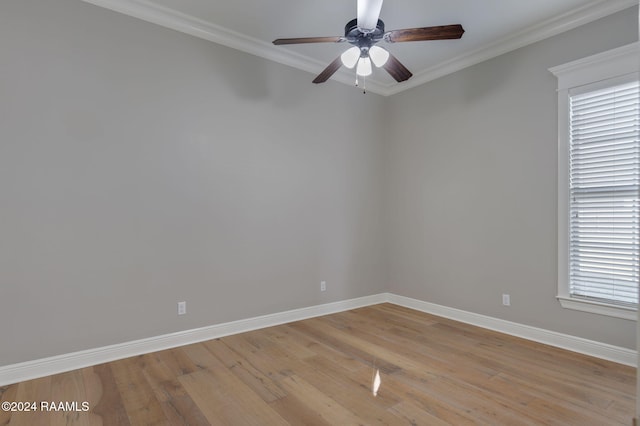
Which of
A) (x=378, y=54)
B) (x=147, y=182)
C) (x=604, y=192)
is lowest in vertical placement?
(x=604, y=192)

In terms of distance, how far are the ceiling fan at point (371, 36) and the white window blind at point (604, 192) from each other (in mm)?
1552

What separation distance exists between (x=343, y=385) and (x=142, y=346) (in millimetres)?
1741

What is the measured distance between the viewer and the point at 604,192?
2.80 m

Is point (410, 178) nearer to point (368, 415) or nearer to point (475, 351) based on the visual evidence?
point (475, 351)

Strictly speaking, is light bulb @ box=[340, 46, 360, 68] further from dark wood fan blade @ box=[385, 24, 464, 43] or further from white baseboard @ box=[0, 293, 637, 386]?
white baseboard @ box=[0, 293, 637, 386]

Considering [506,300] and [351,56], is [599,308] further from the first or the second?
[351,56]

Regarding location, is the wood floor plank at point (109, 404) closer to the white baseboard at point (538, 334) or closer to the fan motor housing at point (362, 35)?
the fan motor housing at point (362, 35)

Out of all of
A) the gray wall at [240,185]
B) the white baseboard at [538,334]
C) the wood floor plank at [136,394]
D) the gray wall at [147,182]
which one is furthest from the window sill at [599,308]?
the wood floor plank at [136,394]

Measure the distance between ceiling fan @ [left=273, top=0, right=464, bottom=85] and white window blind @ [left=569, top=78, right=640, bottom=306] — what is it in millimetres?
1552

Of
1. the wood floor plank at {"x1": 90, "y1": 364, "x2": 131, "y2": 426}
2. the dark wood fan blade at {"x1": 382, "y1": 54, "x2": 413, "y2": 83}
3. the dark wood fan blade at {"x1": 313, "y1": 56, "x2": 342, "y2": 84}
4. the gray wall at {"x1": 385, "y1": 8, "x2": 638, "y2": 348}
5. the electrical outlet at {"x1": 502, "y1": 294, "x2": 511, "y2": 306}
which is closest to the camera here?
the wood floor plank at {"x1": 90, "y1": 364, "x2": 131, "y2": 426}

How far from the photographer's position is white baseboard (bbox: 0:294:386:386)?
2.41 metres

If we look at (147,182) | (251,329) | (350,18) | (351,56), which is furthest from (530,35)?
(251,329)

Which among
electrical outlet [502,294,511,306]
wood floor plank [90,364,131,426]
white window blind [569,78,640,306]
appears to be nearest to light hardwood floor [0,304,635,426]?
wood floor plank [90,364,131,426]

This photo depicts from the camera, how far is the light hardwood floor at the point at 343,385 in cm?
199
